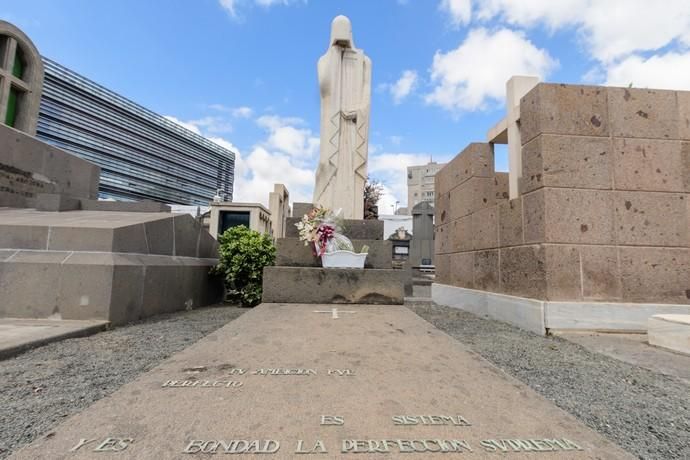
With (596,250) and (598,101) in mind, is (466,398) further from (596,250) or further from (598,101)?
(598,101)

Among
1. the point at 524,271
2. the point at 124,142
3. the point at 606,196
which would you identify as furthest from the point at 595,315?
the point at 124,142

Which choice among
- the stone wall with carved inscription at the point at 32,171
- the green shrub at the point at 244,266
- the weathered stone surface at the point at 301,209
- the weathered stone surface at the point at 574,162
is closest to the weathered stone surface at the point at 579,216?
the weathered stone surface at the point at 574,162

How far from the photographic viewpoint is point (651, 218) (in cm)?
447

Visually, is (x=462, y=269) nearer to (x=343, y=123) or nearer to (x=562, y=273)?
(x=562, y=273)

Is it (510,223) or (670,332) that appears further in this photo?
(510,223)

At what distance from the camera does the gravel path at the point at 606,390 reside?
5.89 ft

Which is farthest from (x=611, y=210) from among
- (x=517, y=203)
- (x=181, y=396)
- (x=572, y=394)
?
(x=181, y=396)

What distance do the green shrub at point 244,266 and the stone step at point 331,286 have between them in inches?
66.2

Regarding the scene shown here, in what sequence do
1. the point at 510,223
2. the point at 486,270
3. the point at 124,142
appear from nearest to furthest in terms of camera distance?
the point at 510,223
the point at 486,270
the point at 124,142

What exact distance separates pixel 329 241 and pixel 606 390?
171 inches

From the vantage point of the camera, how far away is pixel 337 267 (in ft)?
19.0

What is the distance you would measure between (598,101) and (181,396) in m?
6.20

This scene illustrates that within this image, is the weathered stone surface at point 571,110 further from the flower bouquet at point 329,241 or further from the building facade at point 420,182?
the building facade at point 420,182

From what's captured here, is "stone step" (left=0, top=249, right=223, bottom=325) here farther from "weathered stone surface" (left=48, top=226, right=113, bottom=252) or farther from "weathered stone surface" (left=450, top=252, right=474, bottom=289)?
"weathered stone surface" (left=450, top=252, right=474, bottom=289)
